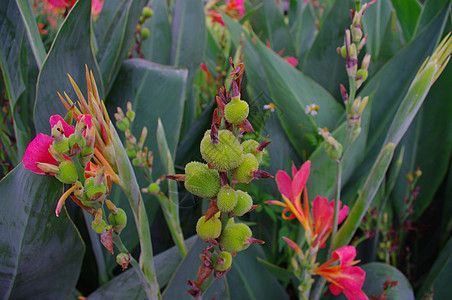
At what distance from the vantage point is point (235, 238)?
0.26 metres

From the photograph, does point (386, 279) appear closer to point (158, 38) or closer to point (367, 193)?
point (367, 193)

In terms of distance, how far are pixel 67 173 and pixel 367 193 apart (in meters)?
0.34

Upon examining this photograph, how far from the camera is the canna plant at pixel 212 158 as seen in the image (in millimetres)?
277

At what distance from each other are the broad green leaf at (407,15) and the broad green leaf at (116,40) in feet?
2.23

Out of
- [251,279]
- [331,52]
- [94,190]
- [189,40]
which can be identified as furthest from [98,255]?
[331,52]

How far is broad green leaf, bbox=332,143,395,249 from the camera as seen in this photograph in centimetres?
43

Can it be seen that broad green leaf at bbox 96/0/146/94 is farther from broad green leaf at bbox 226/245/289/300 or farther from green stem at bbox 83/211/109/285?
broad green leaf at bbox 226/245/289/300

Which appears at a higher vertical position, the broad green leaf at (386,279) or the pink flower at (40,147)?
the pink flower at (40,147)

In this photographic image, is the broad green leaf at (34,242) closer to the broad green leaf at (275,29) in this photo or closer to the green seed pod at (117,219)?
the green seed pod at (117,219)

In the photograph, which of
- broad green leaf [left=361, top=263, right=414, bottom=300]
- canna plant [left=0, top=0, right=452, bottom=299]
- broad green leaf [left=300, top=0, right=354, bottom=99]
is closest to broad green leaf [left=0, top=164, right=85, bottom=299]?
canna plant [left=0, top=0, right=452, bottom=299]

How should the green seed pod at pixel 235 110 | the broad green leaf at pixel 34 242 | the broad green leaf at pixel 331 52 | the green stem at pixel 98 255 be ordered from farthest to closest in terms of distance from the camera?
the broad green leaf at pixel 331 52 < the green stem at pixel 98 255 < the broad green leaf at pixel 34 242 < the green seed pod at pixel 235 110

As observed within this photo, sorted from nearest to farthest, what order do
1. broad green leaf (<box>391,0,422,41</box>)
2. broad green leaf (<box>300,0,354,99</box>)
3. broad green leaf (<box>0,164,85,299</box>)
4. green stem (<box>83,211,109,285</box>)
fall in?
broad green leaf (<box>0,164,85,299</box>) < green stem (<box>83,211,109,285</box>) < broad green leaf (<box>300,0,354,99</box>) < broad green leaf (<box>391,0,422,41</box>)

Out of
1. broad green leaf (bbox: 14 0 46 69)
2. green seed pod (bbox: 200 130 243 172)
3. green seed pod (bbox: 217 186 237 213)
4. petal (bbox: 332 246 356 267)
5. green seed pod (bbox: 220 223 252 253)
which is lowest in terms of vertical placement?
petal (bbox: 332 246 356 267)

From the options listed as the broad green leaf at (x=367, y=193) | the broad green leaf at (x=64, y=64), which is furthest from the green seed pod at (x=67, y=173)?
the broad green leaf at (x=367, y=193)
